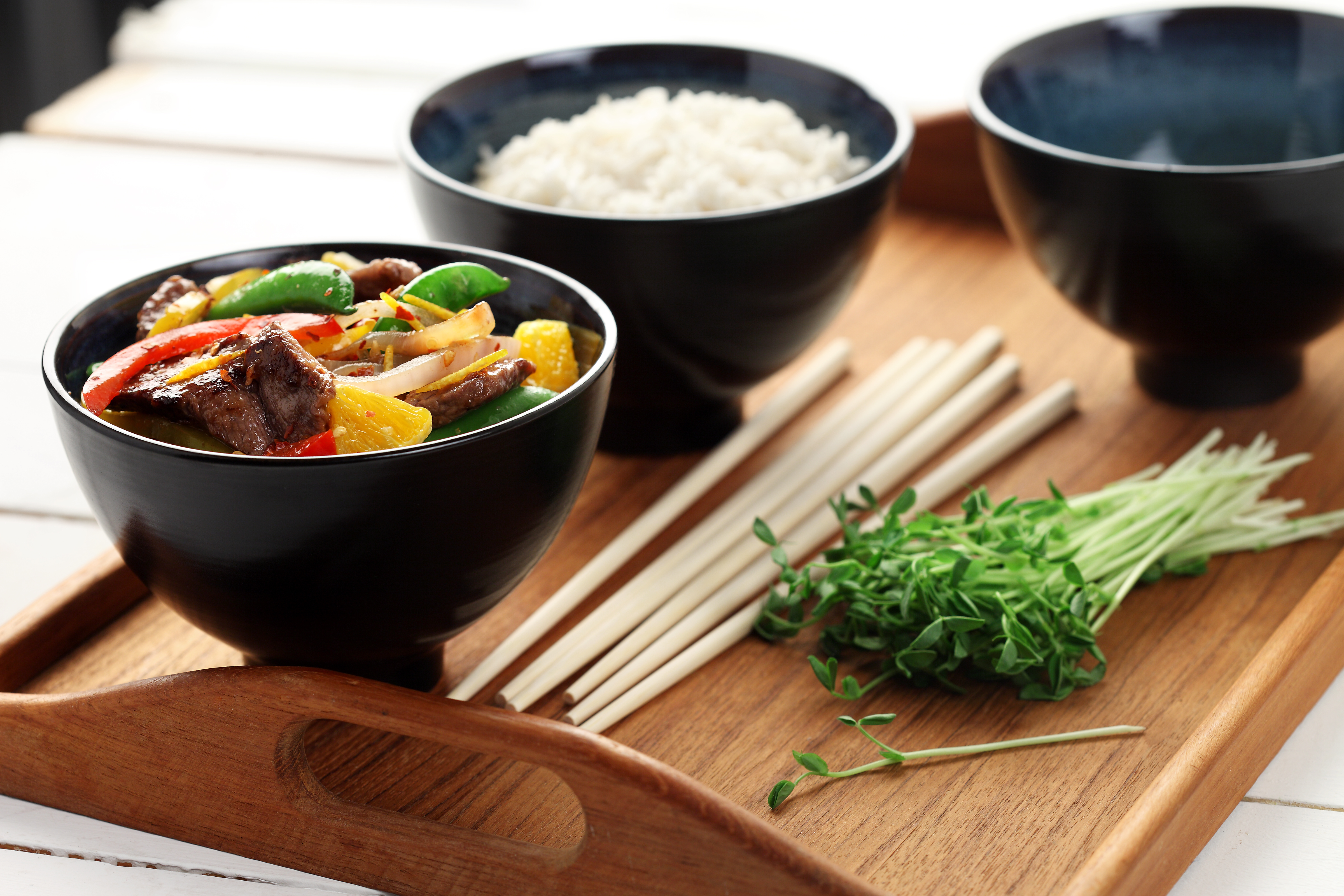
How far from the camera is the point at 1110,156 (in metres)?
1.93

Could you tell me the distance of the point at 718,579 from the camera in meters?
1.38

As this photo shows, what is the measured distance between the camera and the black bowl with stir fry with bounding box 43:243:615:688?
995 mm

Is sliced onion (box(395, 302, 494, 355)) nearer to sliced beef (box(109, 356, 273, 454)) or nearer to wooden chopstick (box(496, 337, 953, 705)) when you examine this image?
sliced beef (box(109, 356, 273, 454))

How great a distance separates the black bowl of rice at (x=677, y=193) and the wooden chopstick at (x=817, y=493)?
143mm

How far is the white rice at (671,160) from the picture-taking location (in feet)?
5.03

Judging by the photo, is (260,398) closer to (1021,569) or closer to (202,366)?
(202,366)

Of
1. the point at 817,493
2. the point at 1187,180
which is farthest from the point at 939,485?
the point at 1187,180

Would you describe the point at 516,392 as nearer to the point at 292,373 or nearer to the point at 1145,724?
the point at 292,373

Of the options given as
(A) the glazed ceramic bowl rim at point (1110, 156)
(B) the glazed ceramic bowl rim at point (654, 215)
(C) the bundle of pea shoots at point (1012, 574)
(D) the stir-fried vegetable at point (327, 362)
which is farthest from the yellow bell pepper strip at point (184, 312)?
(A) the glazed ceramic bowl rim at point (1110, 156)

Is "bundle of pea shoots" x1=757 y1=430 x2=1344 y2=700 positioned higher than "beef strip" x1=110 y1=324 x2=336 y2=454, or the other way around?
"beef strip" x1=110 y1=324 x2=336 y2=454

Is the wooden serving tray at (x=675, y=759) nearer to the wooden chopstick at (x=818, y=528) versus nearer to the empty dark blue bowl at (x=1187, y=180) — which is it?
the wooden chopstick at (x=818, y=528)

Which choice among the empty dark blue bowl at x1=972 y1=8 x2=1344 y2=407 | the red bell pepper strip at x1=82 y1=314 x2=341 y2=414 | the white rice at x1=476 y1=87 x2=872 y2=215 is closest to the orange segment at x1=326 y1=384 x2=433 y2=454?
the red bell pepper strip at x1=82 y1=314 x2=341 y2=414

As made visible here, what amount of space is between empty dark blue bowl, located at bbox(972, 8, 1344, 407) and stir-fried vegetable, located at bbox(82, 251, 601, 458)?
0.67 meters

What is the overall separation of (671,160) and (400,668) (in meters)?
0.66
